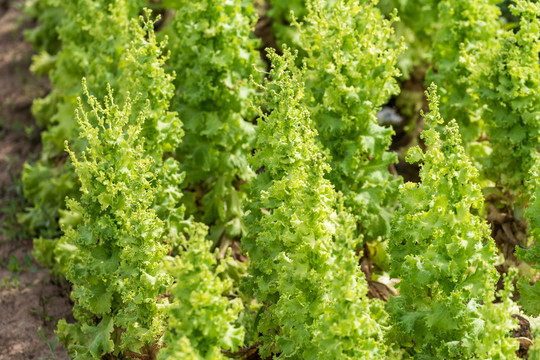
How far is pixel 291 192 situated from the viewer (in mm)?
5535

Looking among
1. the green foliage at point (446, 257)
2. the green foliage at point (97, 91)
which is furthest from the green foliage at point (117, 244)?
the green foliage at point (446, 257)

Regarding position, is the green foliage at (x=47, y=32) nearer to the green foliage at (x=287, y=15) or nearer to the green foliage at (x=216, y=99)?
the green foliage at (x=287, y=15)

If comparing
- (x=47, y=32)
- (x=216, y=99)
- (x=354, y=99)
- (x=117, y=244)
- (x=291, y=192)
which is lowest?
(x=47, y=32)

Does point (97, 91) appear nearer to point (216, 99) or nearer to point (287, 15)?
point (216, 99)

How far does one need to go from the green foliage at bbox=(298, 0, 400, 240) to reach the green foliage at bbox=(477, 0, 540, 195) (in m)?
0.91

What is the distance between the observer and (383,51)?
21.4 feet

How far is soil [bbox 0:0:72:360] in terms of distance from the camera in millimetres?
→ 6742

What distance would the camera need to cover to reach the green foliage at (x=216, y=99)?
6840 millimetres

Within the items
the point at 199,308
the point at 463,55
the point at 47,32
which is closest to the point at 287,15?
the point at 463,55

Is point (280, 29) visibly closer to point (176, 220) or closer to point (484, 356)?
point (176, 220)

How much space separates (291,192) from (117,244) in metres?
1.27

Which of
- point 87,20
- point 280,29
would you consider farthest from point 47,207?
point 280,29

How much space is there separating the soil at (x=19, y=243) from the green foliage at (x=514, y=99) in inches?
158

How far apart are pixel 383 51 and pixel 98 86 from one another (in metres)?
2.56
